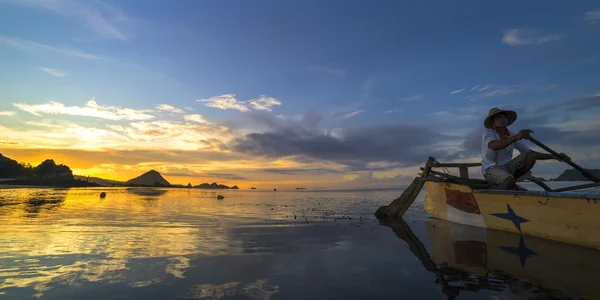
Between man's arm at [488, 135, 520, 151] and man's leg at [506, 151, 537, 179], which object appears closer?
man's arm at [488, 135, 520, 151]

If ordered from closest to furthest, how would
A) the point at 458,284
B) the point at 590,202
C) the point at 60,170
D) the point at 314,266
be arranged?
the point at 458,284 < the point at 314,266 < the point at 590,202 < the point at 60,170

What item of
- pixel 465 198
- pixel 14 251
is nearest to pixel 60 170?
pixel 14 251

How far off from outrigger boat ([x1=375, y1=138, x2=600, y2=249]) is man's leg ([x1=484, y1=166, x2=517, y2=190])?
302 millimetres

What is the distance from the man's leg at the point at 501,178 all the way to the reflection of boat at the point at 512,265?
1556 mm

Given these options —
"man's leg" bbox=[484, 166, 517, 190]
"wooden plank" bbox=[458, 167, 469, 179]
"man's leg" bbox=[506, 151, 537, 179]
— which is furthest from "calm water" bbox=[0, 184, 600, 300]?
"wooden plank" bbox=[458, 167, 469, 179]

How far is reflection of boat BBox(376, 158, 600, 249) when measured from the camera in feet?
22.7

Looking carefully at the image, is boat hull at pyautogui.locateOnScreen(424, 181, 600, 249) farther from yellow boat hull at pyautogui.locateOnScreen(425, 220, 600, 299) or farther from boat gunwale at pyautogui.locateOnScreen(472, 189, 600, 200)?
yellow boat hull at pyautogui.locateOnScreen(425, 220, 600, 299)

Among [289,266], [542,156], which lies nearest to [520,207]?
[542,156]

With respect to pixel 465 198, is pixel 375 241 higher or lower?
lower

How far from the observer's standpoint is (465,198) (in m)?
11.1

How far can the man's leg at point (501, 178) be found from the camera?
30.6ft

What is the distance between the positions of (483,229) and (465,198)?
135 centimetres

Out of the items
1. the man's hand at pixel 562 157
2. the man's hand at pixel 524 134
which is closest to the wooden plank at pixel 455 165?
the man's hand at pixel 562 157

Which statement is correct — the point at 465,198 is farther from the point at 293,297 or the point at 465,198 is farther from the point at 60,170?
the point at 60,170
